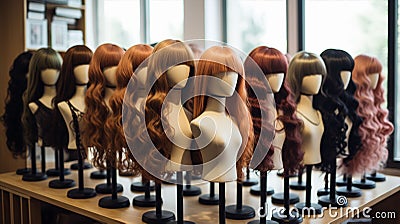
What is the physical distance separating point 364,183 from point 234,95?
1.09m

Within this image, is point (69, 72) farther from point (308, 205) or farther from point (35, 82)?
point (308, 205)

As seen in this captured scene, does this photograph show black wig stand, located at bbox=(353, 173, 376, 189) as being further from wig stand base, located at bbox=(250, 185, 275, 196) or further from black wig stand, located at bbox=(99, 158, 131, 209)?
black wig stand, located at bbox=(99, 158, 131, 209)

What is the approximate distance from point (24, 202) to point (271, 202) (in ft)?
4.27

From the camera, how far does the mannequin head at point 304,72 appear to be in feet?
5.82

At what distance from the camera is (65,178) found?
8.27 feet

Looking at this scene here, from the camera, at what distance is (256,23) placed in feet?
10.8

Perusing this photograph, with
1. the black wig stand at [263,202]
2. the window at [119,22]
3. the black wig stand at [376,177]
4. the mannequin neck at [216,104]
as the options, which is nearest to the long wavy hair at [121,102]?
the mannequin neck at [216,104]

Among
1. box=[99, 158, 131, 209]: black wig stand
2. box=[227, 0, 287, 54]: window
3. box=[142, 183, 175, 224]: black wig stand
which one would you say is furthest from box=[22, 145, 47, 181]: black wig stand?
box=[227, 0, 287, 54]: window

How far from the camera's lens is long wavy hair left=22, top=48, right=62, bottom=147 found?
2244mm

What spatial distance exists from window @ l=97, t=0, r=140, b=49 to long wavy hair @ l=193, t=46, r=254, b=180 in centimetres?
256

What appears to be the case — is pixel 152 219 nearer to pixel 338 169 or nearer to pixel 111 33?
pixel 338 169

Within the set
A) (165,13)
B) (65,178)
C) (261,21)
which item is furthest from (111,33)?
(65,178)

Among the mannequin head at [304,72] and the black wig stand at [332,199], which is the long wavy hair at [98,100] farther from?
the black wig stand at [332,199]

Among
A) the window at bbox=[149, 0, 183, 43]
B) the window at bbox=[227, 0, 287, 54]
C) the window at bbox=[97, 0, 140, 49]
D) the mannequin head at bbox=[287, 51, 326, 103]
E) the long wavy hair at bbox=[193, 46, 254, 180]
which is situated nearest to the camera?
the long wavy hair at bbox=[193, 46, 254, 180]
